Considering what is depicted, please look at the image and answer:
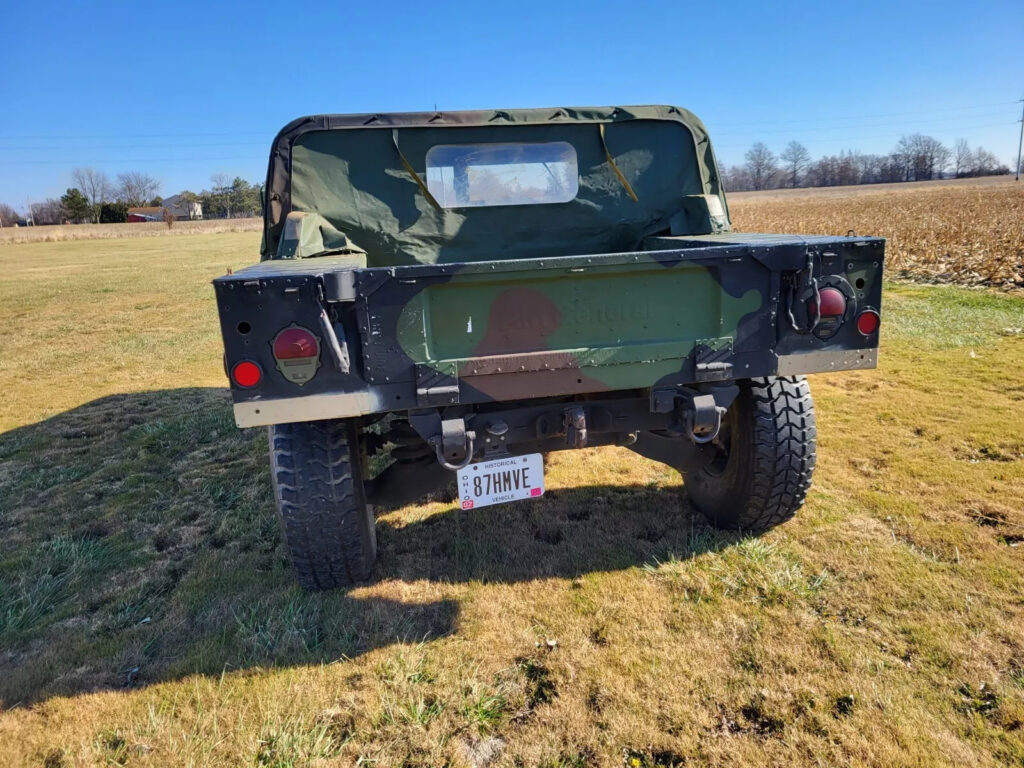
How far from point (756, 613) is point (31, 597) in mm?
3181

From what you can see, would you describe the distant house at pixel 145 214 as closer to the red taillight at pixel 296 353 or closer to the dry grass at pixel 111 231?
the dry grass at pixel 111 231

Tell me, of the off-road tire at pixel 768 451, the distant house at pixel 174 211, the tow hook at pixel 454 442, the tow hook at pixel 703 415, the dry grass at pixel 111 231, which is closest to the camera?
the tow hook at pixel 454 442

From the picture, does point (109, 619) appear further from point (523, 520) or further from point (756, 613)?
point (756, 613)

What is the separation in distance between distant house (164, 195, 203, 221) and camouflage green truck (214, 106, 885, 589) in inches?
3451

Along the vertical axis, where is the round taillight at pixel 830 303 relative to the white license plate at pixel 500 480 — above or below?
above

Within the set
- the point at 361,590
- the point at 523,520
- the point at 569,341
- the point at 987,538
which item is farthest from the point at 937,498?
the point at 361,590

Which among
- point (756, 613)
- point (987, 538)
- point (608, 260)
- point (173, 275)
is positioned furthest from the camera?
point (173, 275)

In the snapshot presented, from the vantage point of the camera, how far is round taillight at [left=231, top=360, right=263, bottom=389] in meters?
2.27

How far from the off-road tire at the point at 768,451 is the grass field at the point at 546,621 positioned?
7.6 inches

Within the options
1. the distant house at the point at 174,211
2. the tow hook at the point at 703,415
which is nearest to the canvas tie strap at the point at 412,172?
the tow hook at the point at 703,415

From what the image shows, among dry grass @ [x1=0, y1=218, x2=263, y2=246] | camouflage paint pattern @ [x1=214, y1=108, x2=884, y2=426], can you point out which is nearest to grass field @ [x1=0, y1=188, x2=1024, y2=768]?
camouflage paint pattern @ [x1=214, y1=108, x2=884, y2=426]

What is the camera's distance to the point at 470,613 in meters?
2.89

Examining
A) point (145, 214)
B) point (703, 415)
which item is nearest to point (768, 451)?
point (703, 415)

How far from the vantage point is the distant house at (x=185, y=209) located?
270ft
